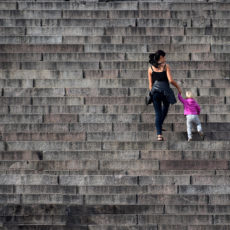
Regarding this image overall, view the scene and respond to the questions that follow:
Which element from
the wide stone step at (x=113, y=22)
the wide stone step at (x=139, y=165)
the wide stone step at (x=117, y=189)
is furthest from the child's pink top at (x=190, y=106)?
the wide stone step at (x=113, y=22)

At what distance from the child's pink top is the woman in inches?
12.8

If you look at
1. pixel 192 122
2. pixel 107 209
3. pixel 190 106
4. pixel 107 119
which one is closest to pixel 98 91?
pixel 107 119

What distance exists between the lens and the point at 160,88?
1281 centimetres

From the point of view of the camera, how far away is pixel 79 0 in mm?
18625

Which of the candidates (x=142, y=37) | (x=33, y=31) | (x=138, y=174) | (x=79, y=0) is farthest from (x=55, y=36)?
(x=138, y=174)

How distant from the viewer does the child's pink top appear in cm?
1294

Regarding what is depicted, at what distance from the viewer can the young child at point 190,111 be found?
1287 cm

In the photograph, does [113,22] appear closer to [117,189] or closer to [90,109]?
[90,109]

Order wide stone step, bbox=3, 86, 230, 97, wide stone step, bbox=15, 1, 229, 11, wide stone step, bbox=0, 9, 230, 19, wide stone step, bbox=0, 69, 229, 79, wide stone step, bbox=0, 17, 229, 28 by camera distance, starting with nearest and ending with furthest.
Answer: wide stone step, bbox=3, 86, 230, 97
wide stone step, bbox=0, 69, 229, 79
wide stone step, bbox=0, 17, 229, 28
wide stone step, bbox=0, 9, 230, 19
wide stone step, bbox=15, 1, 229, 11

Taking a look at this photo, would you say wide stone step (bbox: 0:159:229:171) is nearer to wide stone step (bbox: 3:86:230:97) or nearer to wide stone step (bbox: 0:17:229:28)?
wide stone step (bbox: 3:86:230:97)

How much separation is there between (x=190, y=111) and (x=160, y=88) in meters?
0.65

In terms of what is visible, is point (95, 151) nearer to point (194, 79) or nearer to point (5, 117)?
point (5, 117)

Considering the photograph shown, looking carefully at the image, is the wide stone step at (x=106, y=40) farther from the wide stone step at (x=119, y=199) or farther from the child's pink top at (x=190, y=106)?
the wide stone step at (x=119, y=199)

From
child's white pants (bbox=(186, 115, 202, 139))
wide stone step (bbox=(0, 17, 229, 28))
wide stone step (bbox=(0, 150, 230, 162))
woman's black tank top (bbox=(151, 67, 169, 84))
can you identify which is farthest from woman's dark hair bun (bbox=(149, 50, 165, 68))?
wide stone step (bbox=(0, 17, 229, 28))
